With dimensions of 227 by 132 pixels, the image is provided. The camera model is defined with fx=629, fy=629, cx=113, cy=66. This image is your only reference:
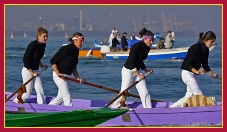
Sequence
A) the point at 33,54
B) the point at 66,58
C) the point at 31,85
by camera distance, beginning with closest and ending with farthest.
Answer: the point at 66,58
the point at 33,54
the point at 31,85

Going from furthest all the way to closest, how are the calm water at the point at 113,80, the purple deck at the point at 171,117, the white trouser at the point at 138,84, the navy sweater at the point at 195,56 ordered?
the calm water at the point at 113,80
the white trouser at the point at 138,84
the navy sweater at the point at 195,56
the purple deck at the point at 171,117

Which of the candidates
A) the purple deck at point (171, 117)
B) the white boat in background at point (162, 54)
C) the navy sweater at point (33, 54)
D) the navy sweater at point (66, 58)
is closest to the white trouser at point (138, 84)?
the purple deck at point (171, 117)

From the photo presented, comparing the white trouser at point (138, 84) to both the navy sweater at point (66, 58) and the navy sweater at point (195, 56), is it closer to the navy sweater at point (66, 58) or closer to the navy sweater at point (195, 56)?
the navy sweater at point (195, 56)

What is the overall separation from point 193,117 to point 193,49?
4.31ft

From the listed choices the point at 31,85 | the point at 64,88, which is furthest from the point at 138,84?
the point at 31,85

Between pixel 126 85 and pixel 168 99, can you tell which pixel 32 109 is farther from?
pixel 168 99

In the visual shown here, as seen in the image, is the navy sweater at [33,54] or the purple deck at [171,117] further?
the navy sweater at [33,54]

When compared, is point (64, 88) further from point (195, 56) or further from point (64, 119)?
point (195, 56)

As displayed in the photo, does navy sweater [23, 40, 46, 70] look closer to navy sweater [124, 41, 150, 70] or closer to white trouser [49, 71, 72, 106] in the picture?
white trouser [49, 71, 72, 106]

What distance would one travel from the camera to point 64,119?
1155 centimetres

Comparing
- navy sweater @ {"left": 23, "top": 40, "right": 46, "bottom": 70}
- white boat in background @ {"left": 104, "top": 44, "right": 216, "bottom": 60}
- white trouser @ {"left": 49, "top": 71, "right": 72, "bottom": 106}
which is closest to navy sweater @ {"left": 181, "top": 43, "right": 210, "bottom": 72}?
white trouser @ {"left": 49, "top": 71, "right": 72, "bottom": 106}

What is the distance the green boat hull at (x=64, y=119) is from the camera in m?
11.5

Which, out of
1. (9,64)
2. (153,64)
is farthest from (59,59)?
(9,64)

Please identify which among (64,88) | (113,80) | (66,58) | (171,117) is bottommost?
(171,117)
